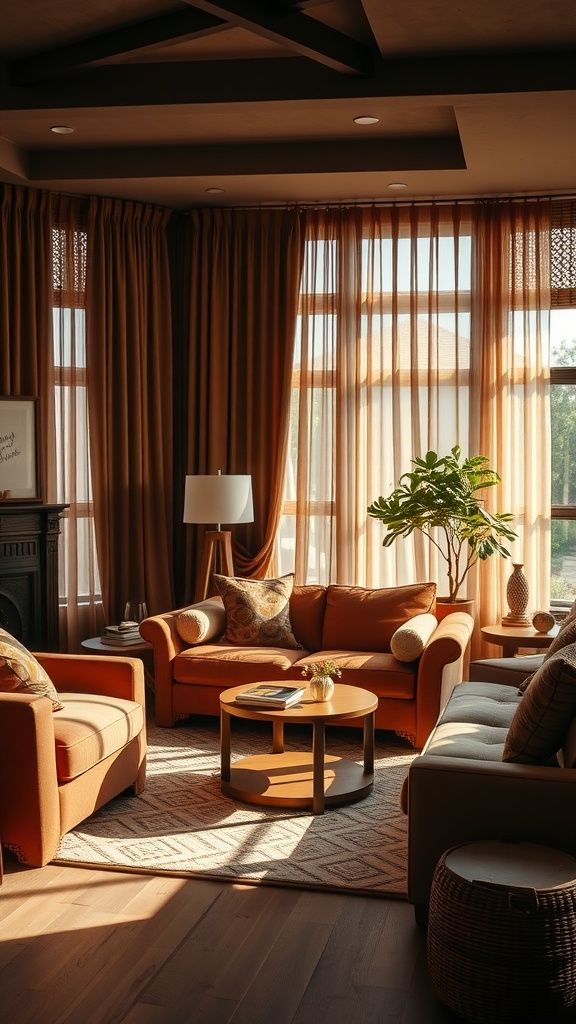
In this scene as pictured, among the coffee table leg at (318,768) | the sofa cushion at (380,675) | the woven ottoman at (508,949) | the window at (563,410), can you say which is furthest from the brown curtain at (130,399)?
the woven ottoman at (508,949)

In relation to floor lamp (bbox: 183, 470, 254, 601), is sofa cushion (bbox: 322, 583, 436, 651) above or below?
below

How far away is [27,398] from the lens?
5887 millimetres

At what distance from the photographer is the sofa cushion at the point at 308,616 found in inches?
224

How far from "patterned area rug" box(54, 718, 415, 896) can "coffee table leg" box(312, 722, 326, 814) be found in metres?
0.05

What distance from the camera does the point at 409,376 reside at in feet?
20.7

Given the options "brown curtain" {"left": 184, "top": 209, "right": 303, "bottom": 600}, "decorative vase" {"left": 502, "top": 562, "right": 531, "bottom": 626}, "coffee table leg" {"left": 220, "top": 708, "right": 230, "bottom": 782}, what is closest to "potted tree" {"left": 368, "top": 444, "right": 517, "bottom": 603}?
"decorative vase" {"left": 502, "top": 562, "right": 531, "bottom": 626}

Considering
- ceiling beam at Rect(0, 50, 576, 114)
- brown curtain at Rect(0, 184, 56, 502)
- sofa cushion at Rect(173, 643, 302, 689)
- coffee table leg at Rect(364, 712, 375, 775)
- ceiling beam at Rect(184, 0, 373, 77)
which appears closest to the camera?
ceiling beam at Rect(184, 0, 373, 77)

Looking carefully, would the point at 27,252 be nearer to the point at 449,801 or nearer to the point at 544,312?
the point at 544,312

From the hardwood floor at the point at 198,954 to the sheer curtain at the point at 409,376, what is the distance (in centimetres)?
325

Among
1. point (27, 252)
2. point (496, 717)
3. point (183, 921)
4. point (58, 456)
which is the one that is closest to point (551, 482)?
point (496, 717)

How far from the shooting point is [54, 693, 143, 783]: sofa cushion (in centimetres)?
361

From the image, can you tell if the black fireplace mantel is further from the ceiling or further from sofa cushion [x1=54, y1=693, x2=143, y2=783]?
the ceiling

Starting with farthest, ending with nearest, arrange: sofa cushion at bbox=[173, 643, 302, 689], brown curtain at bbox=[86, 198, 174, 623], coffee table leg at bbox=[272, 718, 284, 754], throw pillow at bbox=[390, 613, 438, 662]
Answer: brown curtain at bbox=[86, 198, 174, 623] → sofa cushion at bbox=[173, 643, 302, 689] → throw pillow at bbox=[390, 613, 438, 662] → coffee table leg at bbox=[272, 718, 284, 754]

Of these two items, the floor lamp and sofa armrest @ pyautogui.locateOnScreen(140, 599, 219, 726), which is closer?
sofa armrest @ pyautogui.locateOnScreen(140, 599, 219, 726)
